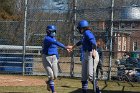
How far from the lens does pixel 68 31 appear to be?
58.9 feet

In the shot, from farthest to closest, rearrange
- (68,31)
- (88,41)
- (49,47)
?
(68,31), (49,47), (88,41)

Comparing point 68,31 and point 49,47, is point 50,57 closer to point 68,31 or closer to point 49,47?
point 49,47

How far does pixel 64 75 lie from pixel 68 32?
6.22 ft

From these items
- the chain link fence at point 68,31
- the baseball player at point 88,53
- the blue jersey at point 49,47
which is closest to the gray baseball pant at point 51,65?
the blue jersey at point 49,47

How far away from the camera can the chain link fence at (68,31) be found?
17062mm

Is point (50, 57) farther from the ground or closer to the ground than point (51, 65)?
farther from the ground

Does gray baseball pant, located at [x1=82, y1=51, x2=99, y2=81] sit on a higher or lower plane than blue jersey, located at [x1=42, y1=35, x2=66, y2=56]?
lower

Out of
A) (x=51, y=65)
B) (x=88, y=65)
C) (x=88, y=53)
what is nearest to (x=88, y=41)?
(x=88, y=53)

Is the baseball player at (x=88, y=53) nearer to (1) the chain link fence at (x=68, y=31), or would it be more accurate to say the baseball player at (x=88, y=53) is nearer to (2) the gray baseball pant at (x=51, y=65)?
(2) the gray baseball pant at (x=51, y=65)

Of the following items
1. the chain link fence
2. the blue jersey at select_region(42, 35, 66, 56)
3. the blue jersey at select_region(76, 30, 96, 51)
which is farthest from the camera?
the chain link fence

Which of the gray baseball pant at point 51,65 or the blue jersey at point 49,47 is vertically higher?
the blue jersey at point 49,47

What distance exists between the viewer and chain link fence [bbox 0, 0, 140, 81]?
56.0ft

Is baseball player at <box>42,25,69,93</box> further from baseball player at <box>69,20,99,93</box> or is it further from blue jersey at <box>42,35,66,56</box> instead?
baseball player at <box>69,20,99,93</box>

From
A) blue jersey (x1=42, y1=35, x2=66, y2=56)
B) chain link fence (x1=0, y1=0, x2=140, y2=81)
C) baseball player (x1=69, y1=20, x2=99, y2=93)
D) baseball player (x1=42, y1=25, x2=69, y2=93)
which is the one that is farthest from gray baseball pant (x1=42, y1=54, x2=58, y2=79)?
chain link fence (x1=0, y1=0, x2=140, y2=81)
